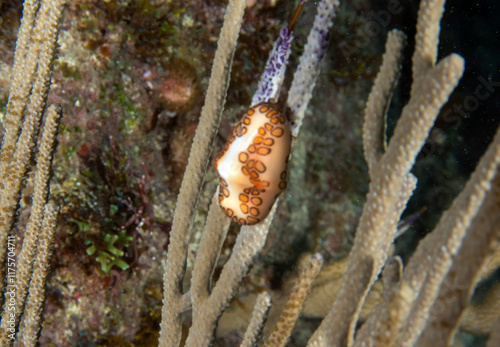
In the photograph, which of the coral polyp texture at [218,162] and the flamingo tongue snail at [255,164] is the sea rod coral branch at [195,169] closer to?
the coral polyp texture at [218,162]

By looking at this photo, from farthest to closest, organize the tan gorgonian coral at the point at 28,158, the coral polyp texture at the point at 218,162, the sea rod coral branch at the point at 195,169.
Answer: the tan gorgonian coral at the point at 28,158 < the coral polyp texture at the point at 218,162 < the sea rod coral branch at the point at 195,169

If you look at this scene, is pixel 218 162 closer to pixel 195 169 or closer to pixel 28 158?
pixel 195 169

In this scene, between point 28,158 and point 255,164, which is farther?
point 28,158

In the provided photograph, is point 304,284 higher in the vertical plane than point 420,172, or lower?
lower

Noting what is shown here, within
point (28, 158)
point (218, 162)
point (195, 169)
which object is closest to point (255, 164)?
point (218, 162)

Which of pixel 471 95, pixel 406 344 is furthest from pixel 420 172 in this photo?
pixel 406 344

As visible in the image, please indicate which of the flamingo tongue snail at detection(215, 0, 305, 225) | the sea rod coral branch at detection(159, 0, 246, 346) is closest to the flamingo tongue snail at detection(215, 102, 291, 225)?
the flamingo tongue snail at detection(215, 0, 305, 225)

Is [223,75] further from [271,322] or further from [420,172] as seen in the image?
[271,322]

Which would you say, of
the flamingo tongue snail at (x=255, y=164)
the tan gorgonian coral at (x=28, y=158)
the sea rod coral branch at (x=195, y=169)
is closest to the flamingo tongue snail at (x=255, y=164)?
the flamingo tongue snail at (x=255, y=164)
